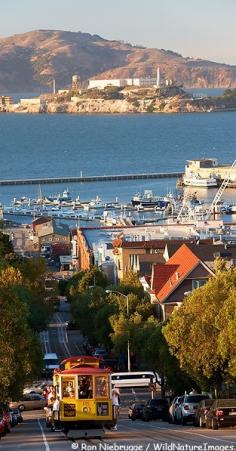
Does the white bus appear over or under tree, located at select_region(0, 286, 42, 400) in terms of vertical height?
under

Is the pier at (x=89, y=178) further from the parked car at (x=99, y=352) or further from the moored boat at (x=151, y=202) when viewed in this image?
the parked car at (x=99, y=352)

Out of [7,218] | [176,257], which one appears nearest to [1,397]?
[176,257]

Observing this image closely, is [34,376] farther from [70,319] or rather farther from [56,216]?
[56,216]

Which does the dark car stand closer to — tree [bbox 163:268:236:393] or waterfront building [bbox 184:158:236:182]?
tree [bbox 163:268:236:393]

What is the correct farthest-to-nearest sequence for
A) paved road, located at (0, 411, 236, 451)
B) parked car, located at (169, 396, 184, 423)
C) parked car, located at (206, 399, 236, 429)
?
parked car, located at (169, 396, 184, 423) → parked car, located at (206, 399, 236, 429) → paved road, located at (0, 411, 236, 451)

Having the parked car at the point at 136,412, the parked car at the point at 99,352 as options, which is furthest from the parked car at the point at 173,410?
the parked car at the point at 99,352

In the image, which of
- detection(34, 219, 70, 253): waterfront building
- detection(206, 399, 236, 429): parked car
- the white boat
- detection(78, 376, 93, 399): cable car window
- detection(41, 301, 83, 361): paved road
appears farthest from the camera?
the white boat

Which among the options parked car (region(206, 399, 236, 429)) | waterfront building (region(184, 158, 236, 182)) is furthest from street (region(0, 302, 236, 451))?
waterfront building (region(184, 158, 236, 182))
